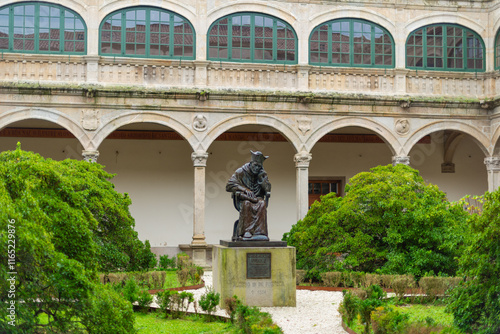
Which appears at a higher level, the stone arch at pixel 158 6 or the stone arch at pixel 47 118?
the stone arch at pixel 158 6

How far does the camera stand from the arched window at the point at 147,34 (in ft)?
56.6

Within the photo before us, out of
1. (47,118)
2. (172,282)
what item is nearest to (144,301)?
(172,282)

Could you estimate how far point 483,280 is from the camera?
692 centimetres

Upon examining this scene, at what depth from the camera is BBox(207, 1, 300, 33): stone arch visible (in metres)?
17.7

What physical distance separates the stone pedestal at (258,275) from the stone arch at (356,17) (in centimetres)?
969

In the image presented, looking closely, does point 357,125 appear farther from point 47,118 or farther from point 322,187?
point 47,118

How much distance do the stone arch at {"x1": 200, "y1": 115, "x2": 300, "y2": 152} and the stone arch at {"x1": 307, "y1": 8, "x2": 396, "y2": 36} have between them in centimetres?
283

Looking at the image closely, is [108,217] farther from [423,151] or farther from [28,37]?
[423,151]

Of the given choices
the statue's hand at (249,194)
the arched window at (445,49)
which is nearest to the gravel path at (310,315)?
the statue's hand at (249,194)

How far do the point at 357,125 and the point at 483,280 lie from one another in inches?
454

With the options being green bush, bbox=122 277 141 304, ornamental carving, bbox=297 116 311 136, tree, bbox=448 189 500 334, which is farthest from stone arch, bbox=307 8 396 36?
tree, bbox=448 189 500 334

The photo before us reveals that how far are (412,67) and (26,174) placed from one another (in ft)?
47.7

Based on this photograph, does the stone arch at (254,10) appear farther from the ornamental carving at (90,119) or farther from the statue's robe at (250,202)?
the statue's robe at (250,202)

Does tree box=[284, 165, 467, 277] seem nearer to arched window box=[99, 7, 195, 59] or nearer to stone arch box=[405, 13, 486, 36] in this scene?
stone arch box=[405, 13, 486, 36]
